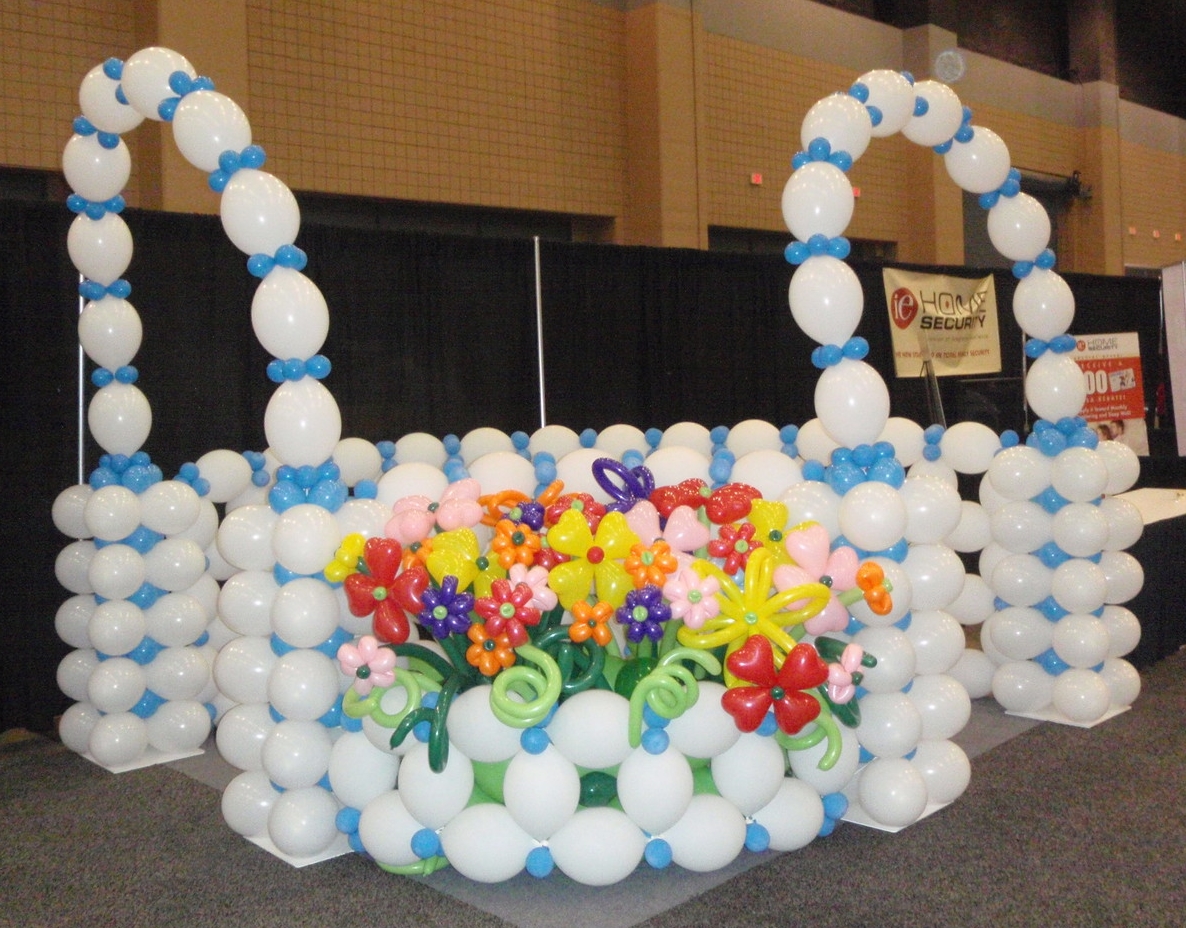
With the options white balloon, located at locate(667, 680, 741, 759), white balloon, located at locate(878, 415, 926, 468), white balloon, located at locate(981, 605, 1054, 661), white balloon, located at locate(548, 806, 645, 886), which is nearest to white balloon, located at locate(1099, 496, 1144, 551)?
white balloon, located at locate(981, 605, 1054, 661)

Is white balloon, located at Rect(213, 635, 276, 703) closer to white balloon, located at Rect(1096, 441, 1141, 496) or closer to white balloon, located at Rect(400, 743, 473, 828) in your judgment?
white balloon, located at Rect(400, 743, 473, 828)

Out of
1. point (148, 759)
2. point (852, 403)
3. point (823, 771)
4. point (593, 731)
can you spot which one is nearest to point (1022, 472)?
point (852, 403)

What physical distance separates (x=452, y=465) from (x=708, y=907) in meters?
1.71

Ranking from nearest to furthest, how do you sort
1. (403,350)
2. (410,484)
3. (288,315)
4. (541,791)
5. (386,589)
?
1. (541,791)
2. (386,589)
3. (288,315)
4. (410,484)
5. (403,350)

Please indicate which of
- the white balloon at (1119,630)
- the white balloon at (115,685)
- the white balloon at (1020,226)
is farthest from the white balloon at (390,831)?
the white balloon at (1020,226)

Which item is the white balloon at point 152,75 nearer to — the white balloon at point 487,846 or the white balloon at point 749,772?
the white balloon at point 487,846

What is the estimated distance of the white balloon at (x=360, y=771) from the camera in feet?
9.58

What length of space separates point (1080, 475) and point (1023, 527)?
27 cm

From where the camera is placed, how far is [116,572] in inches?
152

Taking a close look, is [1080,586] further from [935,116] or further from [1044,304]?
[935,116]

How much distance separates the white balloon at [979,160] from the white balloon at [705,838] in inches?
90.2

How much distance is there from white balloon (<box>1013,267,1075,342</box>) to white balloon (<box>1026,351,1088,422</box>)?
92 millimetres

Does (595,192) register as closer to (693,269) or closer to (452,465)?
(693,269)

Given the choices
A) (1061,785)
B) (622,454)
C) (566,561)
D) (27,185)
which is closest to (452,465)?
(622,454)
